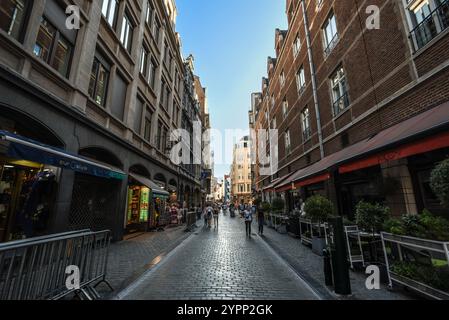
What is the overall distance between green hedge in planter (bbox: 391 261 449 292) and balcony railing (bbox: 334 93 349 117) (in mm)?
→ 8485

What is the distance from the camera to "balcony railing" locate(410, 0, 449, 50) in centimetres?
577

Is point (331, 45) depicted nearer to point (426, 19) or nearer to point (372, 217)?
point (426, 19)

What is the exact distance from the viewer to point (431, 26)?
20.2ft

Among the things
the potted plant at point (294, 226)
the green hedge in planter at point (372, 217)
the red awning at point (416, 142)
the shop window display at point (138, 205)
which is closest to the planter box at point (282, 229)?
the potted plant at point (294, 226)

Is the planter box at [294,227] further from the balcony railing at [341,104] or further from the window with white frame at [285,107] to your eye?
the window with white frame at [285,107]

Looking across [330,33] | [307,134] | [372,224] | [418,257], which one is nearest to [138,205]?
[372,224]

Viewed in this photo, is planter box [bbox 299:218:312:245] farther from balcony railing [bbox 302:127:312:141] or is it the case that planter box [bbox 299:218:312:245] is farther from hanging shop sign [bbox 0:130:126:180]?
hanging shop sign [bbox 0:130:126:180]

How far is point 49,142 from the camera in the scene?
21.4 feet

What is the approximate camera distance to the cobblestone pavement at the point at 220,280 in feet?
13.4

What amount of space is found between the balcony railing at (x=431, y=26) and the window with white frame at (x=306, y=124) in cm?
828
